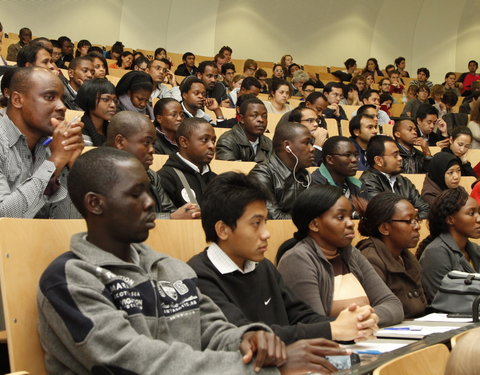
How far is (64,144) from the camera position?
98.4 inches

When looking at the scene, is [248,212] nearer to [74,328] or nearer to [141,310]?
[141,310]

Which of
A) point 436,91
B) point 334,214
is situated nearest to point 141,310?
point 334,214

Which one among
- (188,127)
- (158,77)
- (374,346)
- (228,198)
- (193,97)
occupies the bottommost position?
(374,346)

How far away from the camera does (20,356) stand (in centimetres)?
181

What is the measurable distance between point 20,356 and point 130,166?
0.58 m

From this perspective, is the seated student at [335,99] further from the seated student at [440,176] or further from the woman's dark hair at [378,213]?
the woman's dark hair at [378,213]

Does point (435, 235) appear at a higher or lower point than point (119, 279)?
higher

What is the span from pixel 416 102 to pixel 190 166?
6212mm

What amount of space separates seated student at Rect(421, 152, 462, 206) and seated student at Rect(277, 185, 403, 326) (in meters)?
2.04

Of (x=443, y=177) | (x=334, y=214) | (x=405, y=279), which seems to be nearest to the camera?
(x=334, y=214)

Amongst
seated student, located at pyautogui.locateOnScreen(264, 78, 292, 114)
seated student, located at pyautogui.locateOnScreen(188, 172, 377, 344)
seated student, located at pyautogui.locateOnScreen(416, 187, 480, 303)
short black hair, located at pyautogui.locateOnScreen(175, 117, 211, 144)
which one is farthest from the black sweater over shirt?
seated student, located at pyautogui.locateOnScreen(264, 78, 292, 114)

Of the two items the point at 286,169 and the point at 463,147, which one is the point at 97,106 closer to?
the point at 286,169

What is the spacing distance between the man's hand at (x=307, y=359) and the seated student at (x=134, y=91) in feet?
11.4

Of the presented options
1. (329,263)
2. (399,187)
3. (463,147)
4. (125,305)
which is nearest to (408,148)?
(463,147)
